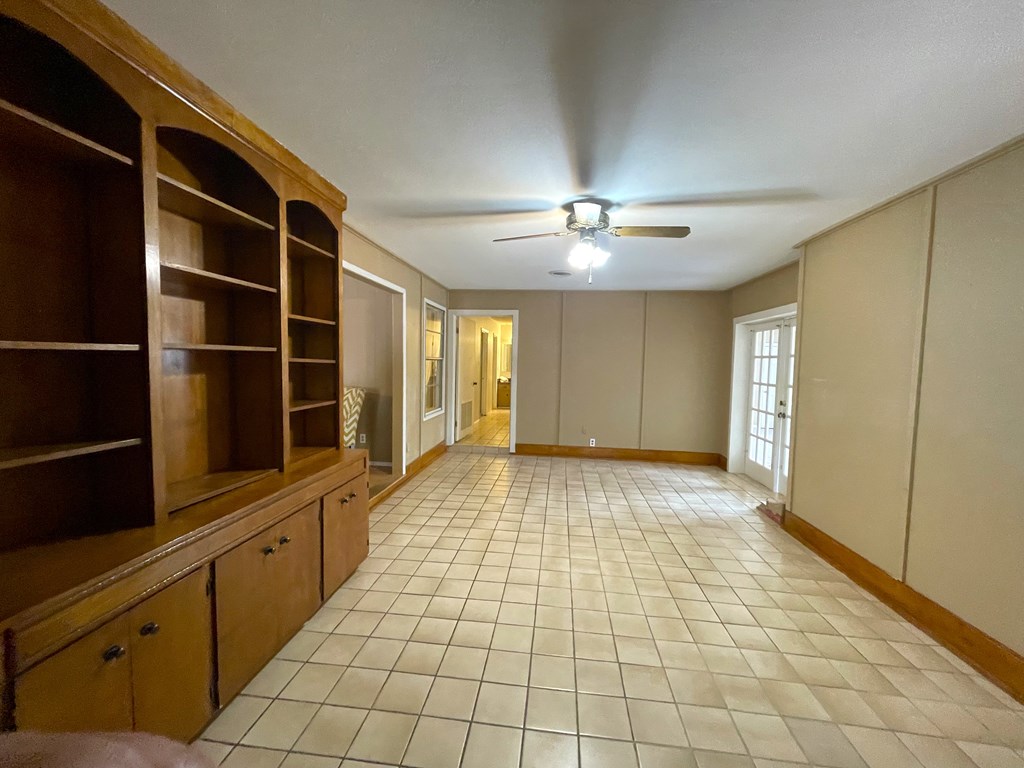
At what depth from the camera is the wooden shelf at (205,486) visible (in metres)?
1.58

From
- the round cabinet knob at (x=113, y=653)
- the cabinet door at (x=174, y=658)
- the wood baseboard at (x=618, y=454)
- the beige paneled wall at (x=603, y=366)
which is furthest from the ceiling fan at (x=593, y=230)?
the wood baseboard at (x=618, y=454)

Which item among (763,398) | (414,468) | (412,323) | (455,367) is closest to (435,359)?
(455,367)

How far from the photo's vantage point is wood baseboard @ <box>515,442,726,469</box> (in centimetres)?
579

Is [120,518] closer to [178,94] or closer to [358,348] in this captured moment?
[178,94]

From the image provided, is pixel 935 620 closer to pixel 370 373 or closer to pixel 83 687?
pixel 83 687

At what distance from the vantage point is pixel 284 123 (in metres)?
1.84

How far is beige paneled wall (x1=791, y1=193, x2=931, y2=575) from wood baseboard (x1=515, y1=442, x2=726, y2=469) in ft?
7.76

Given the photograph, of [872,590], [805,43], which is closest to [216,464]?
[805,43]

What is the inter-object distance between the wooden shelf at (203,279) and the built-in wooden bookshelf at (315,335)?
1.90 feet

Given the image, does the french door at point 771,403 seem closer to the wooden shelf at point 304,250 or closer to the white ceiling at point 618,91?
the white ceiling at point 618,91

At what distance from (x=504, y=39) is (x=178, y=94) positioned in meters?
1.22

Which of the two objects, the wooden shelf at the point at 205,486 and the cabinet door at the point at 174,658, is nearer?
the cabinet door at the point at 174,658

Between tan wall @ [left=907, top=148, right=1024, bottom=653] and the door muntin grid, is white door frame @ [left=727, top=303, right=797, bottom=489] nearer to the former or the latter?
the door muntin grid

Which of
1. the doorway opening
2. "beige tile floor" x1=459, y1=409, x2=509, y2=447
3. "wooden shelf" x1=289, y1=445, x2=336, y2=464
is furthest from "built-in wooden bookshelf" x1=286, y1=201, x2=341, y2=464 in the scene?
"beige tile floor" x1=459, y1=409, x2=509, y2=447
